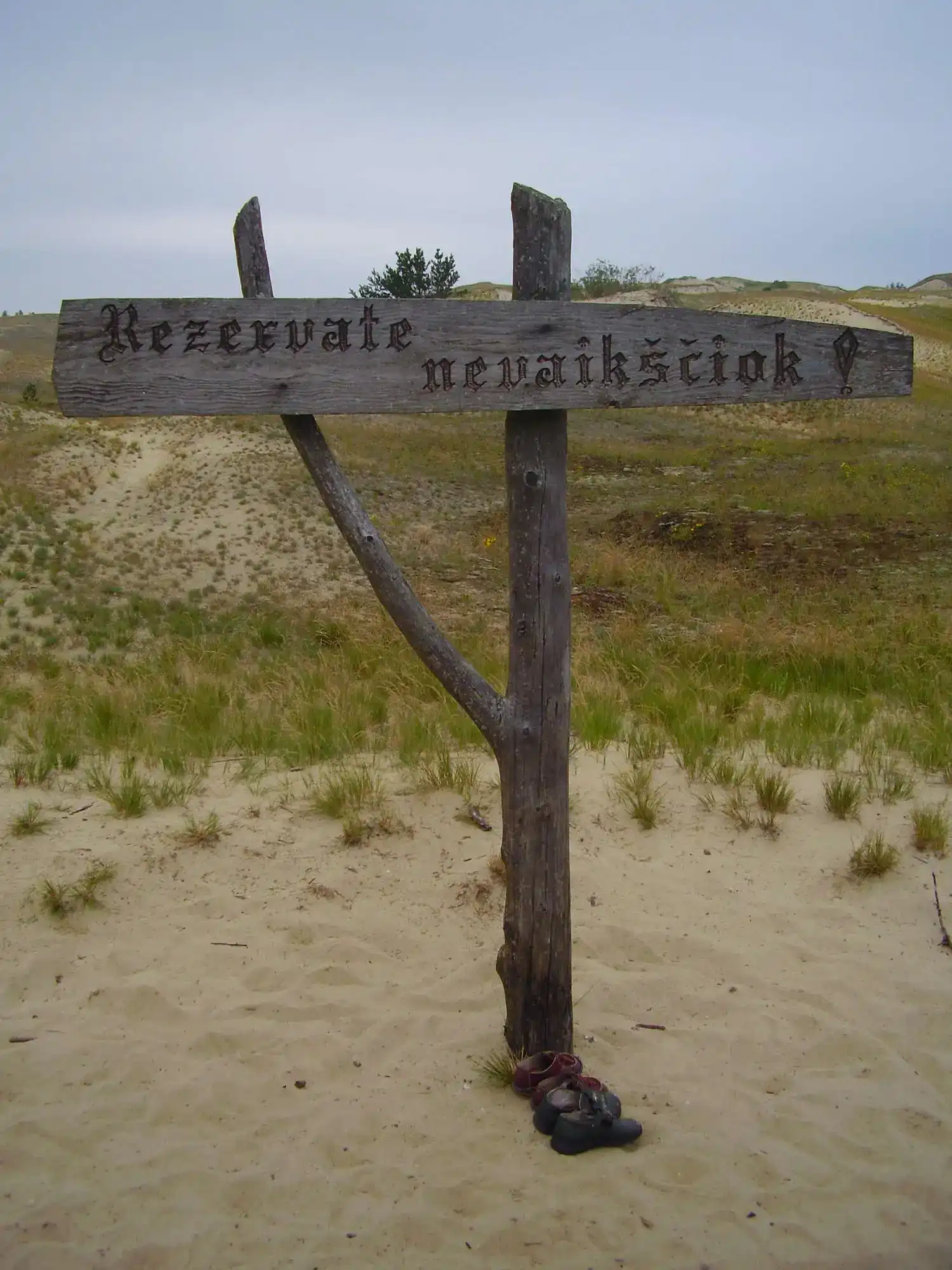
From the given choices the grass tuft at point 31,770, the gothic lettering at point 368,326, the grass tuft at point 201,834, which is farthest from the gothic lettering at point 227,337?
the grass tuft at point 31,770

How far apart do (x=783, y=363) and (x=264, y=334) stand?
5.06 feet

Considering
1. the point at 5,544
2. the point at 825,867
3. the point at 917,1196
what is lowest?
the point at 917,1196

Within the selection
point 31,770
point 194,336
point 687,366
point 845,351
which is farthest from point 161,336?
point 31,770

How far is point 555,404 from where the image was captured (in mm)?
3061

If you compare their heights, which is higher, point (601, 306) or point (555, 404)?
point (601, 306)

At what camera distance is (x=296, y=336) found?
115 inches

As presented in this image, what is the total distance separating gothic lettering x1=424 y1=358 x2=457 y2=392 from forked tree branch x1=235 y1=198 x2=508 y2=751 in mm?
343

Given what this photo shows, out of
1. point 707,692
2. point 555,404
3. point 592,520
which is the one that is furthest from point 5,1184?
point 592,520

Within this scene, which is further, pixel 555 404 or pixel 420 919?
pixel 420 919

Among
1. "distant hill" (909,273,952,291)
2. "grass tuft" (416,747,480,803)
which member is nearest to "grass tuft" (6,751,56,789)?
"grass tuft" (416,747,480,803)

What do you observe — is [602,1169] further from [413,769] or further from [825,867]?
[413,769]

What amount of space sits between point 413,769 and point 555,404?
2.90m

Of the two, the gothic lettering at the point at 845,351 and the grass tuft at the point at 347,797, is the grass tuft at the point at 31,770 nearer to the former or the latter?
the grass tuft at the point at 347,797

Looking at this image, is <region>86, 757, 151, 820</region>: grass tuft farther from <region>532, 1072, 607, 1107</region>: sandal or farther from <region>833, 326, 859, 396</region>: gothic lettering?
<region>833, 326, 859, 396</region>: gothic lettering
